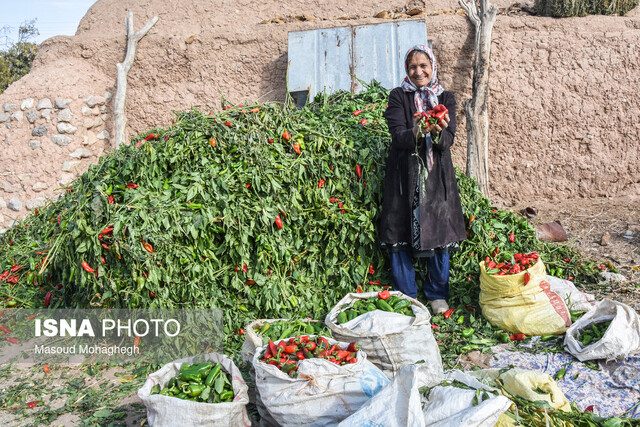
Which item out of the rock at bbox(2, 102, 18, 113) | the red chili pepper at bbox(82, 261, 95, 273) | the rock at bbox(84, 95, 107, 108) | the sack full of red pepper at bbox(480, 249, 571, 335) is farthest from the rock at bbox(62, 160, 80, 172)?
the sack full of red pepper at bbox(480, 249, 571, 335)

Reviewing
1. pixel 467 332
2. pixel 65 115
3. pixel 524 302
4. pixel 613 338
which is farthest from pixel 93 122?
pixel 613 338

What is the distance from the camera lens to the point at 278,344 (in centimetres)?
259

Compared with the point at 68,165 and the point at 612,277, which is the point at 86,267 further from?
the point at 612,277

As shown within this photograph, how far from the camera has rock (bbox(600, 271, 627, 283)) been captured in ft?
12.7

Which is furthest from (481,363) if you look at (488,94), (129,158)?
(488,94)

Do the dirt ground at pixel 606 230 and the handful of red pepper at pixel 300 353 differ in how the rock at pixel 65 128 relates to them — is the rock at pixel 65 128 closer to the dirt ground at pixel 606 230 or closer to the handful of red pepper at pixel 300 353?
the handful of red pepper at pixel 300 353

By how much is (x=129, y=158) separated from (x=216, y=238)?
85 centimetres

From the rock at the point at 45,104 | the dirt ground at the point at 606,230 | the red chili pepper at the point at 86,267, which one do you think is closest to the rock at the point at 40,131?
the rock at the point at 45,104

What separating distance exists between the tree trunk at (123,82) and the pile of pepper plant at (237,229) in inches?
97.7

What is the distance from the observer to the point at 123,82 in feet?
20.0

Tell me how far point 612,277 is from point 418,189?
1.74m

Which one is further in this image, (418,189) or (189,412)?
(418,189)

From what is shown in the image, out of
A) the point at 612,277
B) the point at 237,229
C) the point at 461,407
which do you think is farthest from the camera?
the point at 612,277

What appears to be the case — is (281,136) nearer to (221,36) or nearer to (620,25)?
(221,36)
